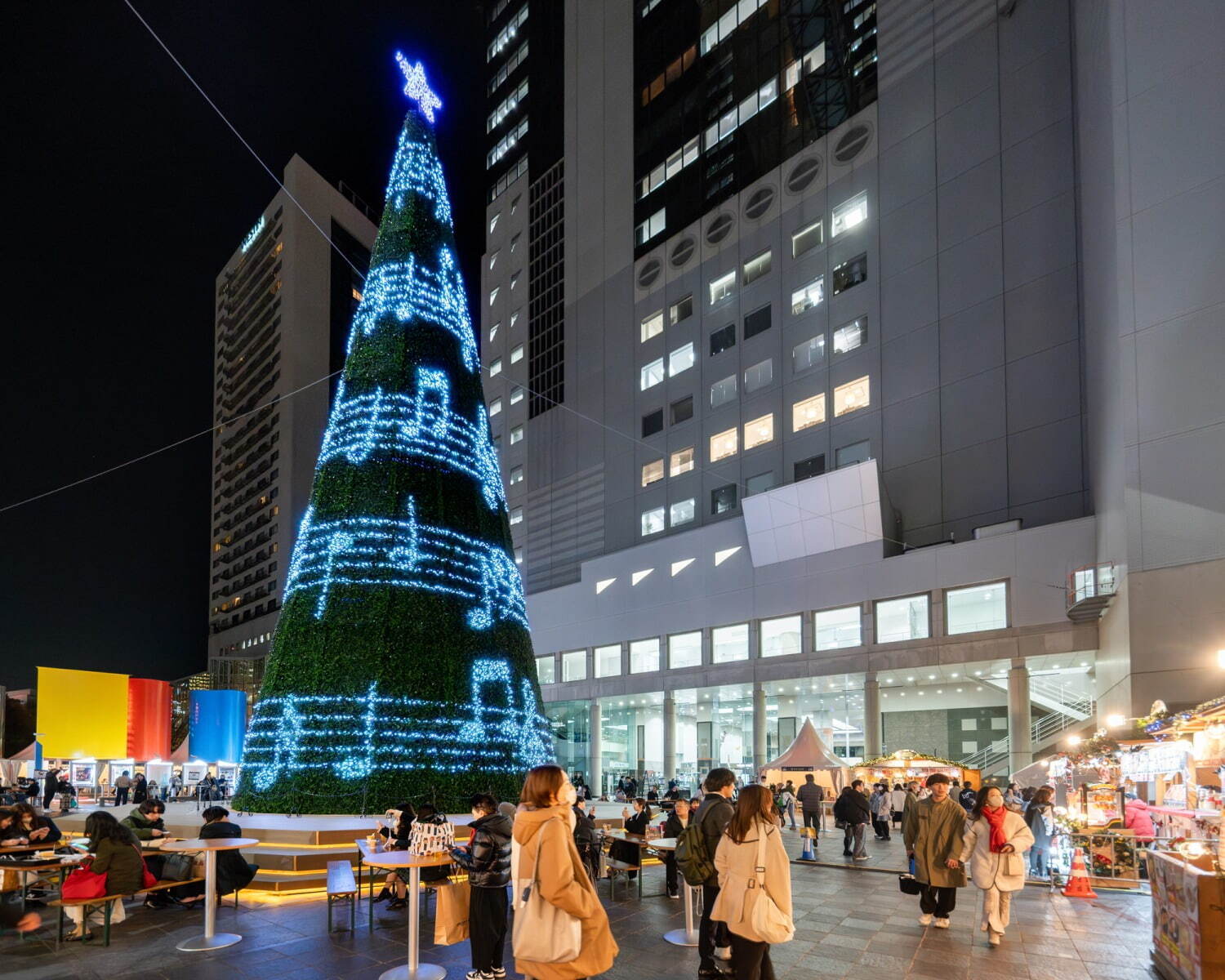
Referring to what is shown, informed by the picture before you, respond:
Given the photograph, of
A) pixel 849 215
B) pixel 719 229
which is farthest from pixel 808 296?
pixel 719 229

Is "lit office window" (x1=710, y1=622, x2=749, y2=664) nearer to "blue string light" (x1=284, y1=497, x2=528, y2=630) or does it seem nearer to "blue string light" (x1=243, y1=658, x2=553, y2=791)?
"blue string light" (x1=284, y1=497, x2=528, y2=630)

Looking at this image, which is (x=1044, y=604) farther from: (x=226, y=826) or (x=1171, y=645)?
(x=226, y=826)

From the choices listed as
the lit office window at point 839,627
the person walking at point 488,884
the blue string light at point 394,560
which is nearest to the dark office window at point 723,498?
the lit office window at point 839,627

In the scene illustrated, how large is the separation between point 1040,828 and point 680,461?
28.6 meters

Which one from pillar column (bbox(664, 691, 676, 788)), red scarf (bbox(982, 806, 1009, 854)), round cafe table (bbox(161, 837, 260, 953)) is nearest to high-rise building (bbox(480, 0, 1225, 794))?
pillar column (bbox(664, 691, 676, 788))

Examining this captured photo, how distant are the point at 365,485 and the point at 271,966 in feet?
25.1

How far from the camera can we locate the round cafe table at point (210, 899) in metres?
8.05

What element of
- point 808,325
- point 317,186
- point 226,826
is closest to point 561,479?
point 808,325

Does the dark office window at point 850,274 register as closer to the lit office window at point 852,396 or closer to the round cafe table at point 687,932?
the lit office window at point 852,396

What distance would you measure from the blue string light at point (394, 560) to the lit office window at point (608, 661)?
28.1 meters

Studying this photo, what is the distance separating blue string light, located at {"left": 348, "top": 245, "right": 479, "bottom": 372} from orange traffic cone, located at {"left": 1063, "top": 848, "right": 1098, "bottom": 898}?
11956 millimetres

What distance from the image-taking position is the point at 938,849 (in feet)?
29.3

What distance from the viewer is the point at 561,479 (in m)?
49.0

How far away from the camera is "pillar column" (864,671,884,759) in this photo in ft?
103
